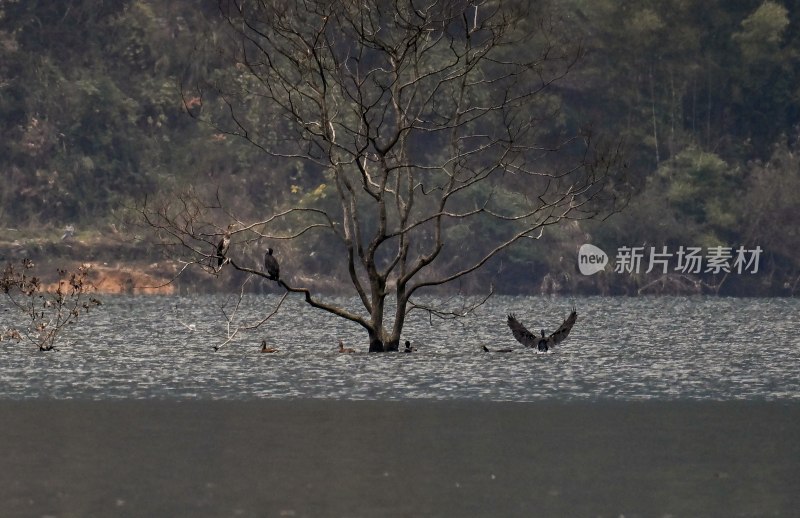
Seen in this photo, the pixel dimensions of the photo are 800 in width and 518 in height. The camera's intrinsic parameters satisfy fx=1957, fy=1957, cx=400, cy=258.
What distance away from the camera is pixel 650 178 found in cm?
9994

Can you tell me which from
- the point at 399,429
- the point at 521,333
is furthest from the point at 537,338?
the point at 399,429

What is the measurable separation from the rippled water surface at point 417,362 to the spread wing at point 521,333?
0.29m

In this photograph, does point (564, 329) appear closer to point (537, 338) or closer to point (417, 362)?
point (537, 338)

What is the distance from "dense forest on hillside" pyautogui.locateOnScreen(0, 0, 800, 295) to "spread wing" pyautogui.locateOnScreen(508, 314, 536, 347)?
163ft

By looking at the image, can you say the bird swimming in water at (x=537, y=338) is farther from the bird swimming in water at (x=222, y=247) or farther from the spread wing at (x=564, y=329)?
the bird swimming in water at (x=222, y=247)

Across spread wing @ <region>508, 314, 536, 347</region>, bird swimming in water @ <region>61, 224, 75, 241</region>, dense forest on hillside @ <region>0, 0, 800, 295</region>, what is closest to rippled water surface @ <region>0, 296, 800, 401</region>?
spread wing @ <region>508, 314, 536, 347</region>

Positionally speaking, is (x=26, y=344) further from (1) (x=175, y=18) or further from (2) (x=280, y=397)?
(1) (x=175, y=18)

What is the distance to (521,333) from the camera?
4553 cm

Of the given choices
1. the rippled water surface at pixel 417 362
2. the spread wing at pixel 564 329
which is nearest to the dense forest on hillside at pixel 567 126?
the rippled water surface at pixel 417 362

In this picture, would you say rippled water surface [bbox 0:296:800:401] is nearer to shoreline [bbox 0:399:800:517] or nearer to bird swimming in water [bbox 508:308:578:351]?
bird swimming in water [bbox 508:308:578:351]

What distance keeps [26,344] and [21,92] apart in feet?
180

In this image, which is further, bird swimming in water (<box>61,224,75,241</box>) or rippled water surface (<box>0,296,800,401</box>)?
bird swimming in water (<box>61,224,75,241</box>)

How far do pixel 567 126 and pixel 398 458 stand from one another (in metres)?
77.8

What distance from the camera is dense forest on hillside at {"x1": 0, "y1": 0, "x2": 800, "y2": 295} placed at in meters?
97.9
